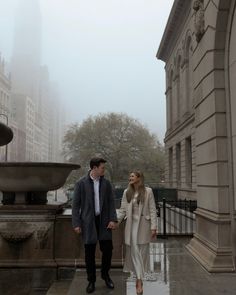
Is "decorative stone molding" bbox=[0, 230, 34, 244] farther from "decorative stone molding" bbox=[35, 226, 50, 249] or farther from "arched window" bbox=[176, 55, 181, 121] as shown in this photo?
"arched window" bbox=[176, 55, 181, 121]

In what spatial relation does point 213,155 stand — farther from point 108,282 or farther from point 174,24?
point 174,24

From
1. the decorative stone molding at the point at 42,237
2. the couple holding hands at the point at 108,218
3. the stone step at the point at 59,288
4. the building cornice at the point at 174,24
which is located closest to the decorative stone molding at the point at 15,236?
the decorative stone molding at the point at 42,237

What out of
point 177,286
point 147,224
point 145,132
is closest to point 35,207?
point 147,224

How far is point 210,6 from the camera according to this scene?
8836mm

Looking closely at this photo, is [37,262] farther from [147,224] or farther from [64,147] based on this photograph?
[64,147]

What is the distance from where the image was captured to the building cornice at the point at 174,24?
3406 centimetres

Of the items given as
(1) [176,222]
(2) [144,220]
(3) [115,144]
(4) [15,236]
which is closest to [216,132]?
(2) [144,220]

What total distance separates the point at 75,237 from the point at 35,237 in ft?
2.50

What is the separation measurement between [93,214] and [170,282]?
1.90m

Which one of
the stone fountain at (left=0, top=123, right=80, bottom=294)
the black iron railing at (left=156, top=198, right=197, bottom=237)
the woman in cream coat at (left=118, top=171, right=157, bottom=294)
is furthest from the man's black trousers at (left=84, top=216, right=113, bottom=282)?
the black iron railing at (left=156, top=198, right=197, bottom=237)

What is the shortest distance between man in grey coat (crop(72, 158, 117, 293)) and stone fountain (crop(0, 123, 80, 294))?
63.7 inches

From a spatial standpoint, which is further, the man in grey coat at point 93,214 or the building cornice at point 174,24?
the building cornice at point 174,24

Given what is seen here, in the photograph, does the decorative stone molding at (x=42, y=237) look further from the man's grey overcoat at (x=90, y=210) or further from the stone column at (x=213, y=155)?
the stone column at (x=213, y=155)

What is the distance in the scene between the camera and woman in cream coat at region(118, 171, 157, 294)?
6.46 m
